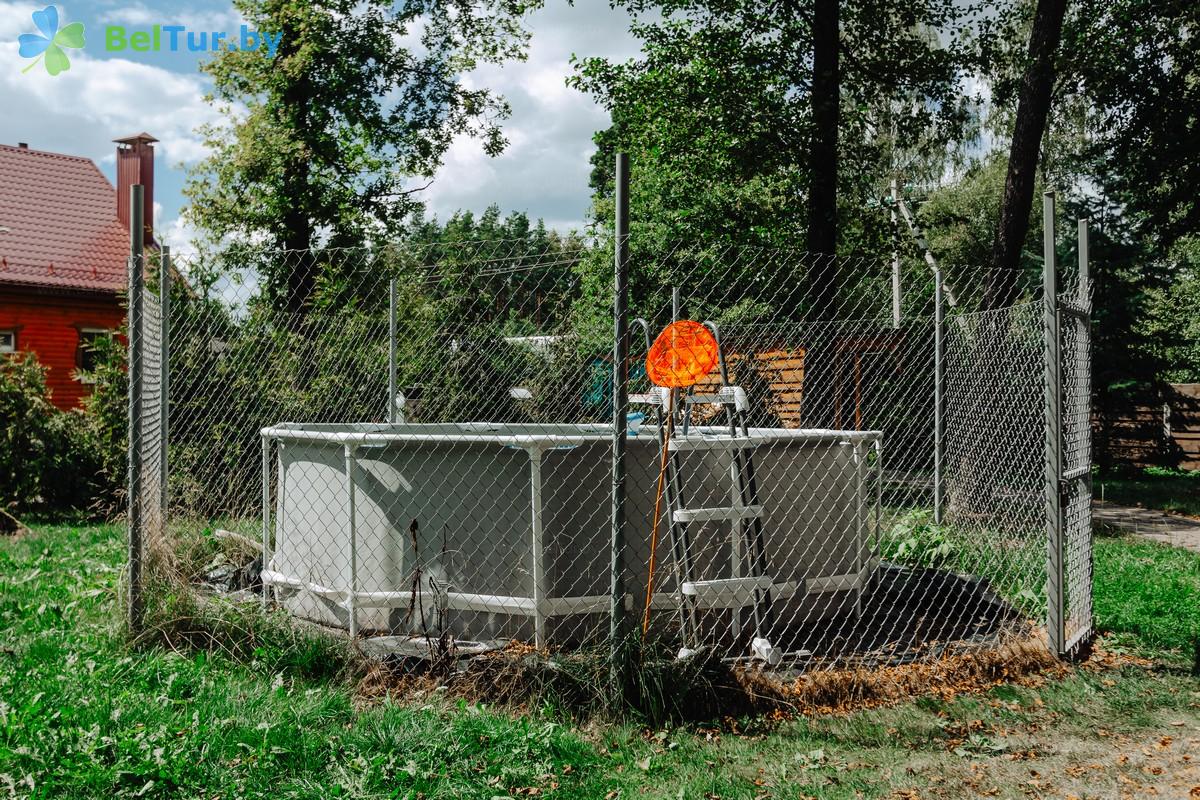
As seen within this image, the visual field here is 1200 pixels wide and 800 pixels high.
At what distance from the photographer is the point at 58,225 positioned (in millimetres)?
20156

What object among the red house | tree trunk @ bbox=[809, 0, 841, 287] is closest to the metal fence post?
tree trunk @ bbox=[809, 0, 841, 287]

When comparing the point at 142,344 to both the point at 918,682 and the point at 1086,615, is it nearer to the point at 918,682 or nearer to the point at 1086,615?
the point at 918,682

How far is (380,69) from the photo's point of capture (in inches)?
663

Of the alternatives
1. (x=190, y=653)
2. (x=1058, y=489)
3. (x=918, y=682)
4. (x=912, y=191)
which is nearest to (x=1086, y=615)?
(x=1058, y=489)

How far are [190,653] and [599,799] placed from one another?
2.29 meters

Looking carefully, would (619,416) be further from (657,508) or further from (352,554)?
(352,554)

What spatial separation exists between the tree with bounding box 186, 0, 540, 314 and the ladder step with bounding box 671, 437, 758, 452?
11053 mm

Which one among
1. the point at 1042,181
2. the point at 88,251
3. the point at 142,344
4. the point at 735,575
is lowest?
the point at 735,575

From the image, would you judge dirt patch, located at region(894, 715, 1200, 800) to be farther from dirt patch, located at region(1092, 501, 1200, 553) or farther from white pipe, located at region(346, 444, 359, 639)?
dirt patch, located at region(1092, 501, 1200, 553)

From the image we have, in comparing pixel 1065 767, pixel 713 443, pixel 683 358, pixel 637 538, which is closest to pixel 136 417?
pixel 637 538

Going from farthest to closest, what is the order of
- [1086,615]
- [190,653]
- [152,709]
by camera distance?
[1086,615], [190,653], [152,709]

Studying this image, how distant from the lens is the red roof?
61.7ft

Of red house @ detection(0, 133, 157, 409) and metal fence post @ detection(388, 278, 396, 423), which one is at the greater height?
red house @ detection(0, 133, 157, 409)

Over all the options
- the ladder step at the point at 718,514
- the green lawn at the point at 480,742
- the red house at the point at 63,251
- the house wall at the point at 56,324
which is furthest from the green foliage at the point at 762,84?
the house wall at the point at 56,324
